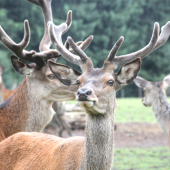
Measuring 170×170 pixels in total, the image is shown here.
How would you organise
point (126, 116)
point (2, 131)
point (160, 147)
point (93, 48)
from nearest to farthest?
1. point (2, 131)
2. point (160, 147)
3. point (126, 116)
4. point (93, 48)

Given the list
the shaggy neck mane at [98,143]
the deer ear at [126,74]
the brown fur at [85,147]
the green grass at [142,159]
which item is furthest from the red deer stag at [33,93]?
the green grass at [142,159]

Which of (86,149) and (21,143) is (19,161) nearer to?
(21,143)

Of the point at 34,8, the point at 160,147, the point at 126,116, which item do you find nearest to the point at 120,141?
the point at 160,147

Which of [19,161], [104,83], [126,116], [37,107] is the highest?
[104,83]

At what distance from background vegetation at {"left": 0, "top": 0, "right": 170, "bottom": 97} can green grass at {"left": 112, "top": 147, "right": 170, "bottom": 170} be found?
20479mm

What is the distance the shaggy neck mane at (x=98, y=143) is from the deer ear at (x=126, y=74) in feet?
0.94

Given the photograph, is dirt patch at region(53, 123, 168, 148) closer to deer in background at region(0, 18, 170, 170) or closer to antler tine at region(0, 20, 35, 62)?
antler tine at region(0, 20, 35, 62)

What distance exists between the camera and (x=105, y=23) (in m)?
36.1

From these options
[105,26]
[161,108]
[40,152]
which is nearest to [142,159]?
[161,108]

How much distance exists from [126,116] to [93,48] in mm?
19429

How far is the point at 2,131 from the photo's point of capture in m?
3.93

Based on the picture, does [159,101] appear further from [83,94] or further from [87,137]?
[83,94]

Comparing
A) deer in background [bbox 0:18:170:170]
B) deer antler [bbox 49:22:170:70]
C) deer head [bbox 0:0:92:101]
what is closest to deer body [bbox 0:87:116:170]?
deer in background [bbox 0:18:170:170]

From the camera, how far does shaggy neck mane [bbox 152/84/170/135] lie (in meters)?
6.44
